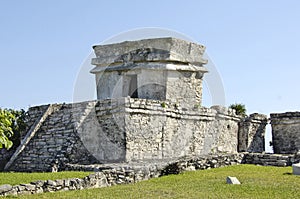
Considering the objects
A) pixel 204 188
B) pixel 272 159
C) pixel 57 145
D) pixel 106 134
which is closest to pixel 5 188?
pixel 204 188

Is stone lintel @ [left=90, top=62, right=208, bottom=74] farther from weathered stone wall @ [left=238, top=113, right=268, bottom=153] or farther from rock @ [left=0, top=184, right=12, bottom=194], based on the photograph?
rock @ [left=0, top=184, right=12, bottom=194]

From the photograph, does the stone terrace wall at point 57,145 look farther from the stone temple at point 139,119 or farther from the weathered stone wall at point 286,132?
the weathered stone wall at point 286,132

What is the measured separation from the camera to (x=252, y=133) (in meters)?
22.6

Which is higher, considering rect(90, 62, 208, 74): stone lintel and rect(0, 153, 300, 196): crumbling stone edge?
rect(90, 62, 208, 74): stone lintel

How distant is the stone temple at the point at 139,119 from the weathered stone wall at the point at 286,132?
76 cm

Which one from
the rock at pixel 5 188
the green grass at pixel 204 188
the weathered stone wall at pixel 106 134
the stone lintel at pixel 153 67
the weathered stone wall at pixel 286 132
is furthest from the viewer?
the weathered stone wall at pixel 286 132

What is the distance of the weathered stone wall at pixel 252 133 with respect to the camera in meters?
22.3

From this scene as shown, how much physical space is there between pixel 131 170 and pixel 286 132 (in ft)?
43.1

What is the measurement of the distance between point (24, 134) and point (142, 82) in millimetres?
5601

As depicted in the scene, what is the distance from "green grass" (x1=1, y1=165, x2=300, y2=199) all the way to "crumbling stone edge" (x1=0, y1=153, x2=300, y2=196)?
1.23 ft

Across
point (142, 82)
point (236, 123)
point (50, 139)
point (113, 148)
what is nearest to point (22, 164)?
point (50, 139)

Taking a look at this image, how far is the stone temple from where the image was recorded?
15.8 m

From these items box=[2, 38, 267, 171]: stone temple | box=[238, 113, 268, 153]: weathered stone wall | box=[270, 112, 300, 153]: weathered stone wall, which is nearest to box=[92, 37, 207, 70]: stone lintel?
box=[2, 38, 267, 171]: stone temple

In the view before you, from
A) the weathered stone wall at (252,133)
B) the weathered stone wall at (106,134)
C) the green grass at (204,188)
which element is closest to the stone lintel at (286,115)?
the weathered stone wall at (252,133)
